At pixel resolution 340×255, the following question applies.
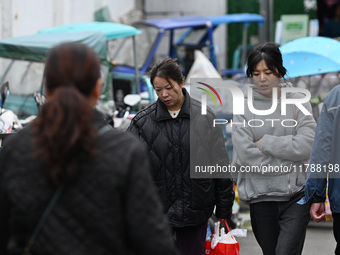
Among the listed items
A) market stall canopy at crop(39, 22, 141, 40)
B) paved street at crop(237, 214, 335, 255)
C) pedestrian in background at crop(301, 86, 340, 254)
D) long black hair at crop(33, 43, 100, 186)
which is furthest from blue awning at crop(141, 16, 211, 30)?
long black hair at crop(33, 43, 100, 186)

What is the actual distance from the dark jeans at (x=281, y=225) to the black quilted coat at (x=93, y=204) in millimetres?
2072

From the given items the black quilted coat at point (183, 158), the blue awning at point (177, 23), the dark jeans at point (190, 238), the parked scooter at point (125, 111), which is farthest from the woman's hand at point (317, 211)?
the blue awning at point (177, 23)

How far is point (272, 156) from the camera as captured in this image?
4551 millimetres

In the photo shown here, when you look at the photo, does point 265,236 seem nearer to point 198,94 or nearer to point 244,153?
point 244,153

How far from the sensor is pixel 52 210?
Result: 241 cm

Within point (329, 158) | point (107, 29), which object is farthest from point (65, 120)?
point (107, 29)

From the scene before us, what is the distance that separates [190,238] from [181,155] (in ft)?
1.85

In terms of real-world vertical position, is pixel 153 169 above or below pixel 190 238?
above

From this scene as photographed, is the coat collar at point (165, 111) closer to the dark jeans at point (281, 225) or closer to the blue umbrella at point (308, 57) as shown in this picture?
the dark jeans at point (281, 225)

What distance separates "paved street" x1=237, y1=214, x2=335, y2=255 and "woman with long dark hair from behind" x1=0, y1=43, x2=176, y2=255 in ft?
14.3

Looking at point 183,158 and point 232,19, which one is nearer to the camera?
point 183,158

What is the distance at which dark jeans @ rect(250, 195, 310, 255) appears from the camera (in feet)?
14.5

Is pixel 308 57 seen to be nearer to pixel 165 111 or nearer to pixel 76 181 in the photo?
pixel 165 111

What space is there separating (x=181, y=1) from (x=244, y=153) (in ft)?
53.3
